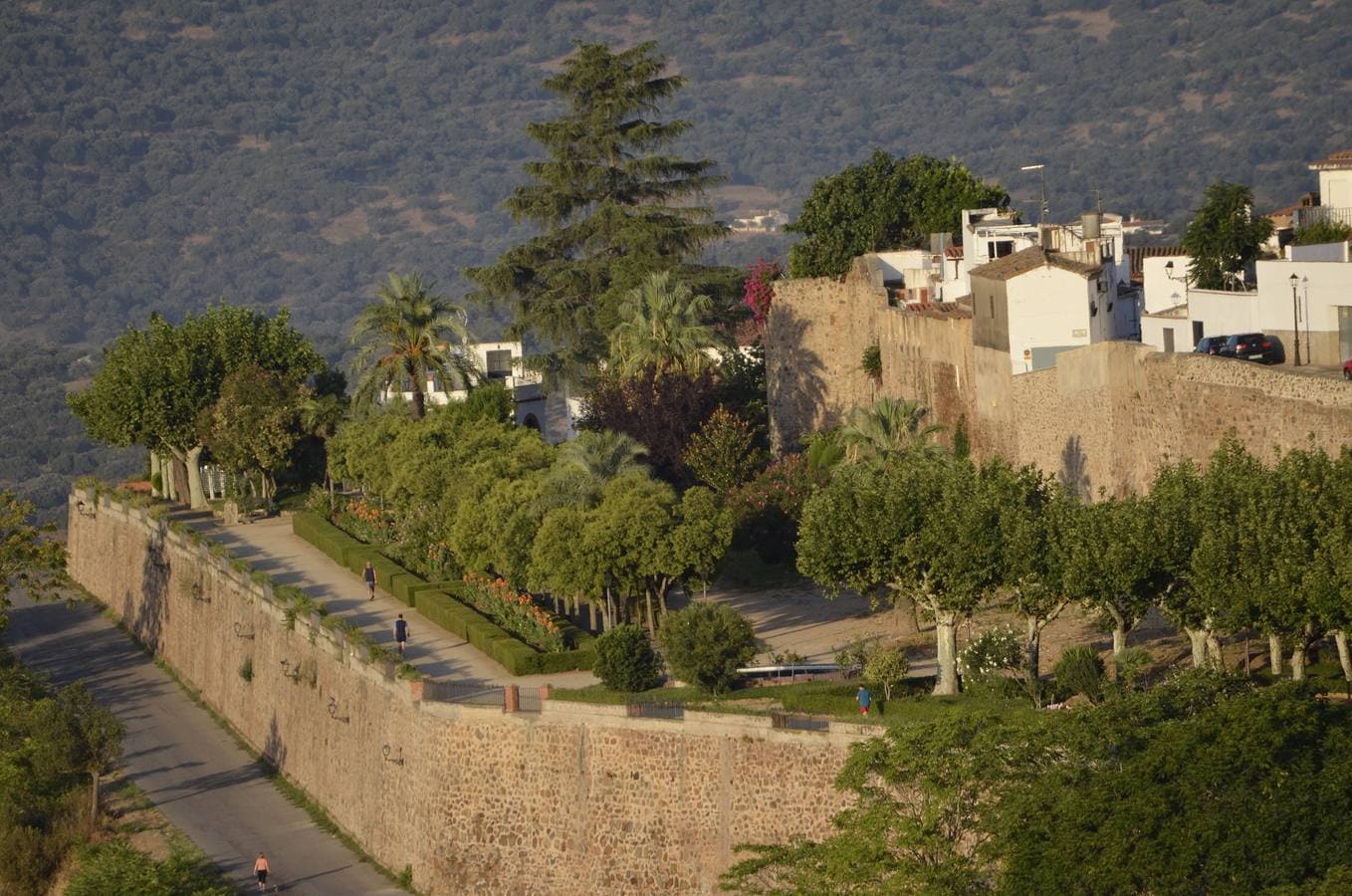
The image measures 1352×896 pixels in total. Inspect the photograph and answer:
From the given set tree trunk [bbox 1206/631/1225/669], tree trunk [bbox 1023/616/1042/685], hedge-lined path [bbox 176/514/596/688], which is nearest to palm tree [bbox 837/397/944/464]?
hedge-lined path [bbox 176/514/596/688]

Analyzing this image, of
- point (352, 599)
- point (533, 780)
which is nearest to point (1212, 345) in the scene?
point (533, 780)

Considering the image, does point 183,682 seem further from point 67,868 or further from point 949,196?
point 949,196

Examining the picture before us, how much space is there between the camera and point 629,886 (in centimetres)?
3959

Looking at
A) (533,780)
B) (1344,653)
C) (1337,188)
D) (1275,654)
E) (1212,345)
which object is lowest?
(533,780)

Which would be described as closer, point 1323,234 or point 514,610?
point 514,610

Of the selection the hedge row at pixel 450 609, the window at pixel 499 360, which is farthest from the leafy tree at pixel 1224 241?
the window at pixel 499 360

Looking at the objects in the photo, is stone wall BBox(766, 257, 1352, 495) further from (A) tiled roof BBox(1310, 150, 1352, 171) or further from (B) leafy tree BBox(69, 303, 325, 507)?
(B) leafy tree BBox(69, 303, 325, 507)

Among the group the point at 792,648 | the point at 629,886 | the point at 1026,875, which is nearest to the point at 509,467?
the point at 792,648

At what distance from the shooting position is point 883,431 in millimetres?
50562

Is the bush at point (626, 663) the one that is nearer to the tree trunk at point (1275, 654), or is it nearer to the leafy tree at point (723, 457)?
the tree trunk at point (1275, 654)

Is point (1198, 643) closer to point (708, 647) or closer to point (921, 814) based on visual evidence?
point (921, 814)

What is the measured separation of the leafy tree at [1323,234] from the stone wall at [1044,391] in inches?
307

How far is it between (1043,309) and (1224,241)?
6253 millimetres

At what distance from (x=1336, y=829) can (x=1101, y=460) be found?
18969 millimetres
